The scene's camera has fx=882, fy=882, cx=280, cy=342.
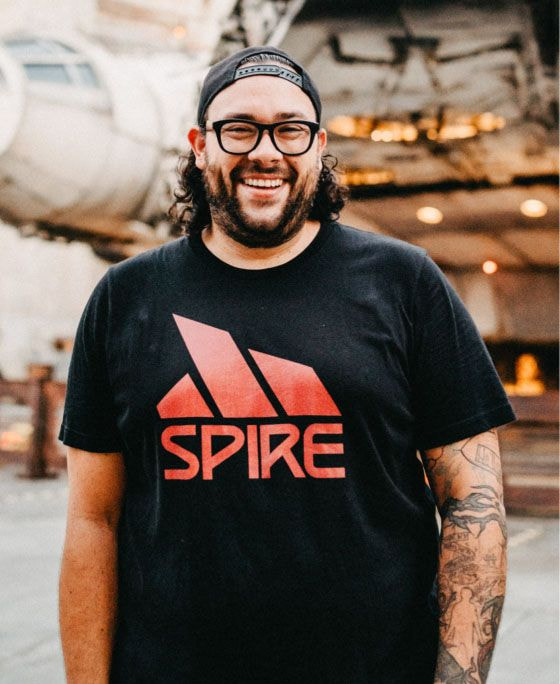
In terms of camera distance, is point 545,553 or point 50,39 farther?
point 50,39

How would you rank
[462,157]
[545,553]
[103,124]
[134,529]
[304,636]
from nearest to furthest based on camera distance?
1. [304,636]
2. [134,529]
3. [545,553]
4. [103,124]
5. [462,157]

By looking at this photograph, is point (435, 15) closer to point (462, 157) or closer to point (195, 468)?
point (462, 157)

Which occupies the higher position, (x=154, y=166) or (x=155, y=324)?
(x=154, y=166)

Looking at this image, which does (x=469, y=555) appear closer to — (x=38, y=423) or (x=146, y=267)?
(x=146, y=267)

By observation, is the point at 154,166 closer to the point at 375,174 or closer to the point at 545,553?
the point at 375,174

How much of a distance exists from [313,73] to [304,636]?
11.6 meters

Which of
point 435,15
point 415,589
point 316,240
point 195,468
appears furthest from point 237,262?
point 435,15

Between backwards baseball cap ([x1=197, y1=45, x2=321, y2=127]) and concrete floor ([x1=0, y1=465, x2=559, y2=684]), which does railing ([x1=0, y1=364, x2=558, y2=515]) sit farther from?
backwards baseball cap ([x1=197, y1=45, x2=321, y2=127])

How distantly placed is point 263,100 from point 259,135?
3.0 inches

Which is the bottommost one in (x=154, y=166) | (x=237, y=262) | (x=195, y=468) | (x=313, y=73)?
(x=195, y=468)

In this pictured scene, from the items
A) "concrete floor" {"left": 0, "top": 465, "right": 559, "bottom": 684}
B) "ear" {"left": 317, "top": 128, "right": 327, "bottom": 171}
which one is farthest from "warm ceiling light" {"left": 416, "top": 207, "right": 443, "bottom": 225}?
"ear" {"left": 317, "top": 128, "right": 327, "bottom": 171}

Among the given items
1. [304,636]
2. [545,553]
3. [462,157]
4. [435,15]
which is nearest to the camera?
[304,636]

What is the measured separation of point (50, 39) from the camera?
45.9 ft

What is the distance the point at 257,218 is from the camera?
6.20 ft
